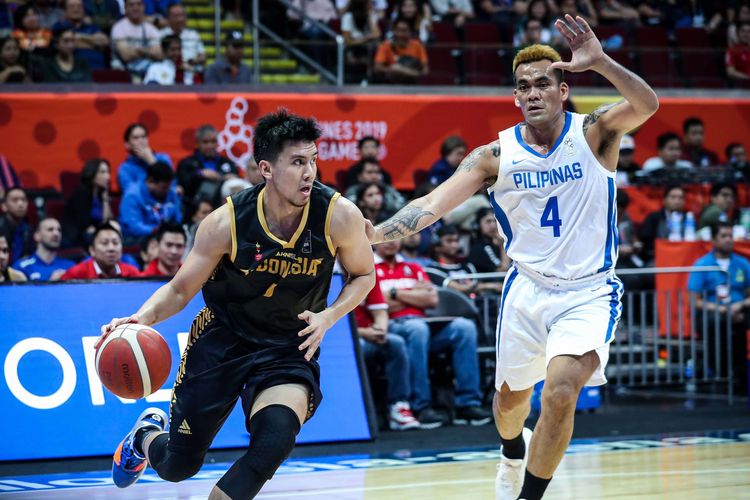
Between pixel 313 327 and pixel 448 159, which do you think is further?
pixel 448 159

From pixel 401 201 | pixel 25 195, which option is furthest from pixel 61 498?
pixel 401 201

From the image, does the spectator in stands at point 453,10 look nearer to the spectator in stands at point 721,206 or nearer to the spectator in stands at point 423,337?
the spectator in stands at point 721,206

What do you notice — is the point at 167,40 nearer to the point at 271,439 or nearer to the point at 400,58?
the point at 400,58

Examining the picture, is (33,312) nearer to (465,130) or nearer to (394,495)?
(394,495)

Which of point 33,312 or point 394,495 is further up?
point 33,312

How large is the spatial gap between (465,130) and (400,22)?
1.65 meters

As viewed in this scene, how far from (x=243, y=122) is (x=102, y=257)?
4539 mm

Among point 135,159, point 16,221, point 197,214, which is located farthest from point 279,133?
point 135,159

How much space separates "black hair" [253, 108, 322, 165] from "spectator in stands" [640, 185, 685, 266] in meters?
8.46

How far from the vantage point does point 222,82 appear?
541 inches

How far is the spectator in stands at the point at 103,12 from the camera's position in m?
13.6

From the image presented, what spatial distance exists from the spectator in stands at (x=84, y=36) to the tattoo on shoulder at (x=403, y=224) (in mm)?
8213

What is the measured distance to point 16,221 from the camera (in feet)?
35.3

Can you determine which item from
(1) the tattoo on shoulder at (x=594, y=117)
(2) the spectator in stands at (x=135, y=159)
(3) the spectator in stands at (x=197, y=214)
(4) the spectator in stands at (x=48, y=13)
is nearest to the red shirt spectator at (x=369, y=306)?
(3) the spectator in stands at (x=197, y=214)
